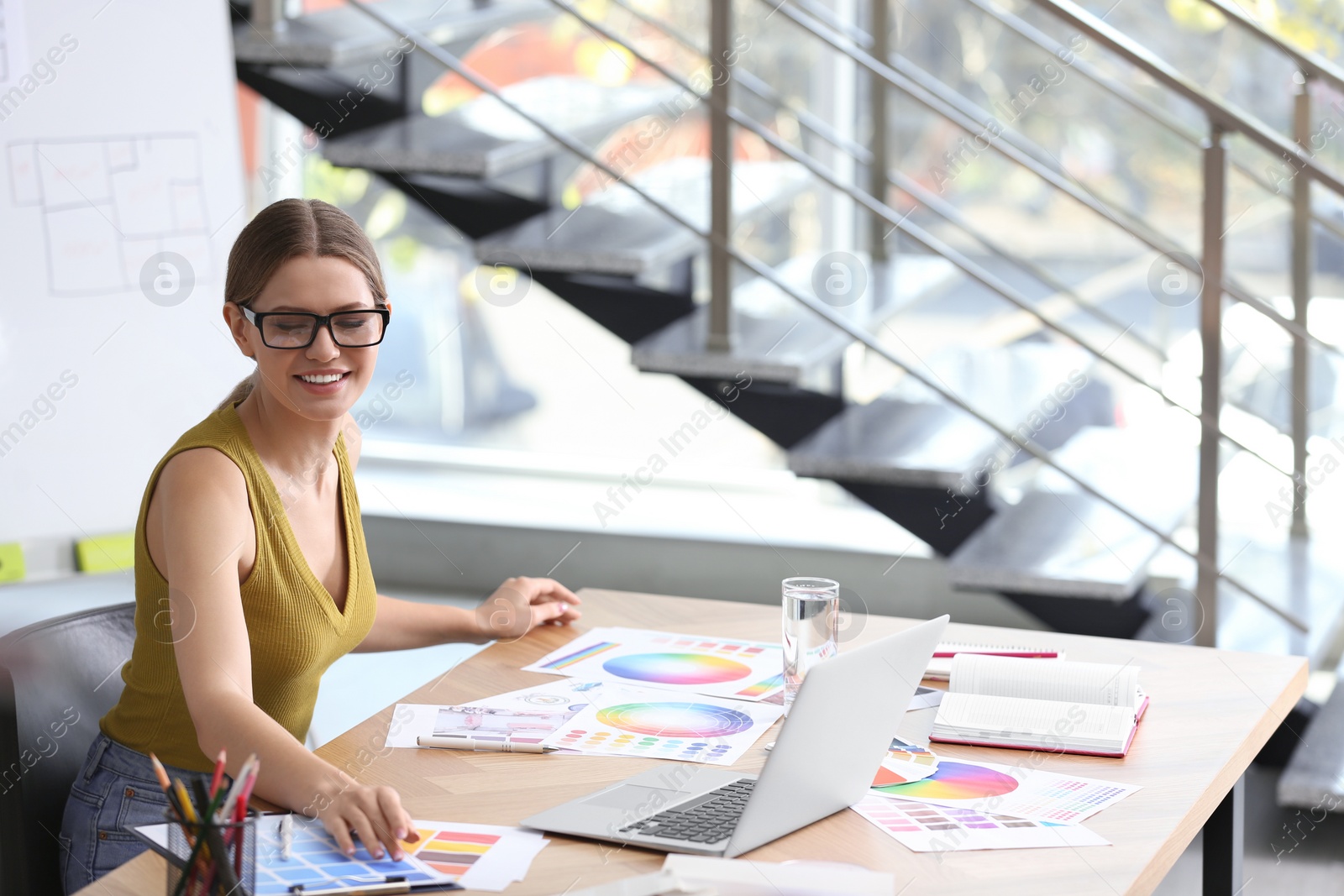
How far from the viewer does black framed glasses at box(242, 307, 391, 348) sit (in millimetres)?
1520

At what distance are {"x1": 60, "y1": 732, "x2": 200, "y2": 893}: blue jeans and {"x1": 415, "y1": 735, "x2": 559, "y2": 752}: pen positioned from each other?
27cm

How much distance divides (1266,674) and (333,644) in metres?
1.08

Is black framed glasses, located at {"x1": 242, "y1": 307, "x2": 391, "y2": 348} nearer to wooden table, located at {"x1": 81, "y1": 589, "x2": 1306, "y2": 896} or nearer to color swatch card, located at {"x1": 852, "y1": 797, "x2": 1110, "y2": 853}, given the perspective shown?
wooden table, located at {"x1": 81, "y1": 589, "x2": 1306, "y2": 896}

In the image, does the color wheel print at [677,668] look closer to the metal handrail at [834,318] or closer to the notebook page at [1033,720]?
the notebook page at [1033,720]

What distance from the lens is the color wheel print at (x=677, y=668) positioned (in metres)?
1.65

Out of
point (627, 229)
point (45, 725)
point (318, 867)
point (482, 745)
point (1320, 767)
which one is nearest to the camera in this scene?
point (318, 867)

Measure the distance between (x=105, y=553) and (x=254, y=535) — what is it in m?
1.46

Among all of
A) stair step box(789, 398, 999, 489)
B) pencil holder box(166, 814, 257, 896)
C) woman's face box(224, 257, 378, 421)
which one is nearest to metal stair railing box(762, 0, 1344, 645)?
stair step box(789, 398, 999, 489)

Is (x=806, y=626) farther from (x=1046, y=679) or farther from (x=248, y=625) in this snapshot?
(x=248, y=625)

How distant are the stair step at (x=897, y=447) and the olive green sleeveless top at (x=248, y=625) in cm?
124

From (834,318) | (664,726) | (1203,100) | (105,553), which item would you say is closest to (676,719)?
(664,726)

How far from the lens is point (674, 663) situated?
5.63 feet

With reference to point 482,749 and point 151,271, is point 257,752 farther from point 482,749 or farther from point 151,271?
point 151,271

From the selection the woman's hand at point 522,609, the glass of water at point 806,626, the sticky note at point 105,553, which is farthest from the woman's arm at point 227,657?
the sticky note at point 105,553
